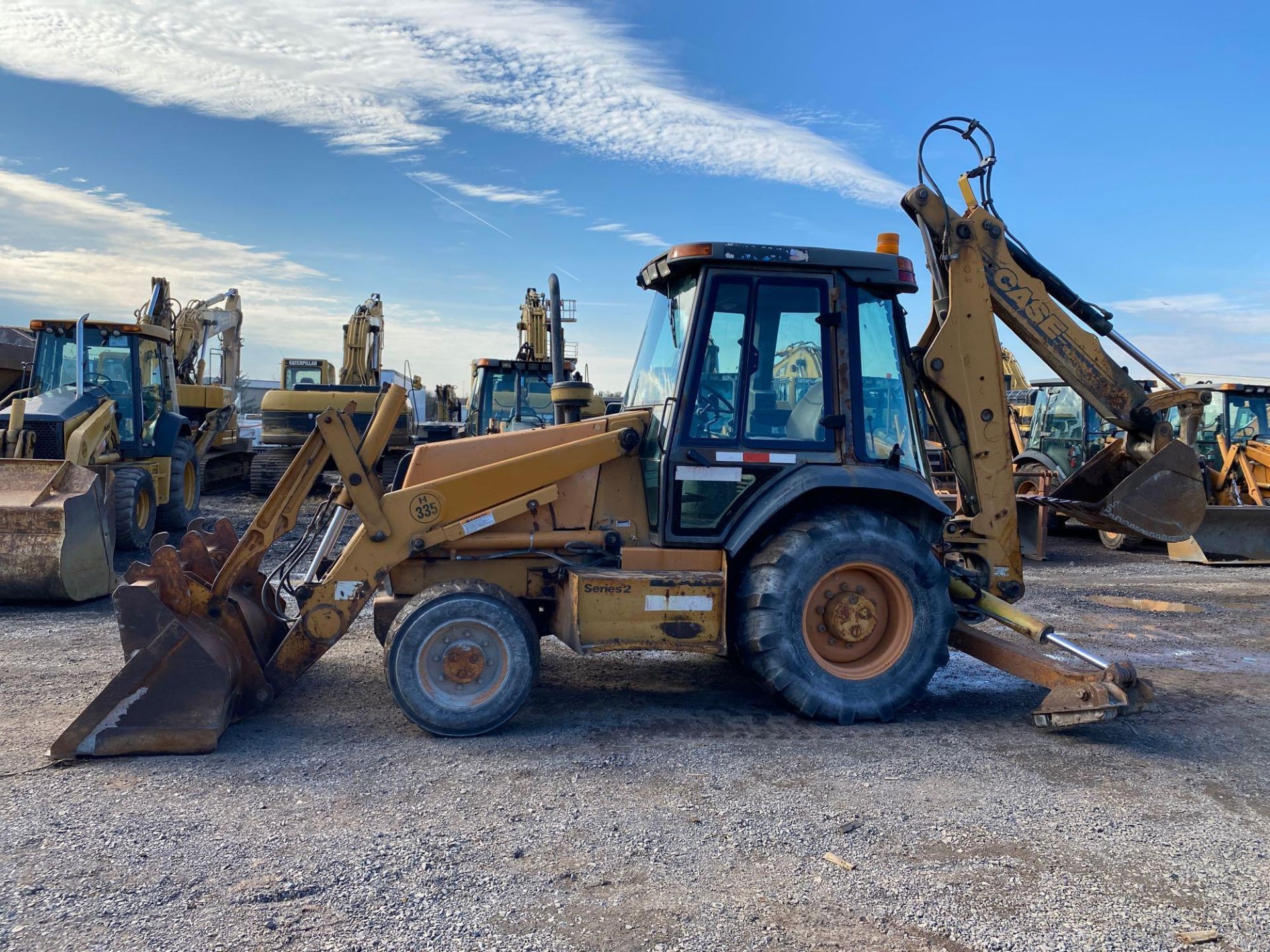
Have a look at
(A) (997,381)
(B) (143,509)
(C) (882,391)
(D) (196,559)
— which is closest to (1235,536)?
(A) (997,381)

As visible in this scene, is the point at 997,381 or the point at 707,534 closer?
the point at 707,534

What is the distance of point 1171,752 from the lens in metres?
4.83

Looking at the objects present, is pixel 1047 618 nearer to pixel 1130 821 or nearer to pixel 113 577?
pixel 1130 821

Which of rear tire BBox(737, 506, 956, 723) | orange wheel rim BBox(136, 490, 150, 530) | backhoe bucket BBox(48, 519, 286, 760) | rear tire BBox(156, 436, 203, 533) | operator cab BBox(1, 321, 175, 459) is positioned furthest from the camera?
rear tire BBox(156, 436, 203, 533)

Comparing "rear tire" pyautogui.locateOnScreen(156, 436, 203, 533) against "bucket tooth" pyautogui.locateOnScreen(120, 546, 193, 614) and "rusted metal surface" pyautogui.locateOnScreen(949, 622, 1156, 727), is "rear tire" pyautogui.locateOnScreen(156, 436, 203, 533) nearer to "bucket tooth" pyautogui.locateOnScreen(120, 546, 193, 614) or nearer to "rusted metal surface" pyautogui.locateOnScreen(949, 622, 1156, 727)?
"bucket tooth" pyautogui.locateOnScreen(120, 546, 193, 614)

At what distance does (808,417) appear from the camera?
17.3ft

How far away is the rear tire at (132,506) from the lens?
408 inches

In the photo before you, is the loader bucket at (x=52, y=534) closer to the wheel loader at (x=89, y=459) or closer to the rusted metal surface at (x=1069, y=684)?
the wheel loader at (x=89, y=459)

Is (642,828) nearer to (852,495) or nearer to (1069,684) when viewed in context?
(852,495)

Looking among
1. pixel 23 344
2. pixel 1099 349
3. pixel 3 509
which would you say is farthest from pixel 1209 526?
pixel 23 344

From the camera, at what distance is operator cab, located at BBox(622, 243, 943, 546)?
5.15 meters

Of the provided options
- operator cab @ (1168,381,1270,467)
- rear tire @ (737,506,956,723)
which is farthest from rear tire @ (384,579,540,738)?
operator cab @ (1168,381,1270,467)

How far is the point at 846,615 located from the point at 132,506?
8376mm

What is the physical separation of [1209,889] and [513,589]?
3377mm
